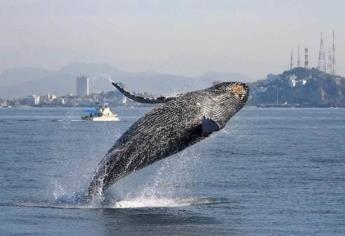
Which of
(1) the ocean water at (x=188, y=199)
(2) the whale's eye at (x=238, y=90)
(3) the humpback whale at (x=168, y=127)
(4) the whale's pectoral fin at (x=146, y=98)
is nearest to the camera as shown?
(1) the ocean water at (x=188, y=199)

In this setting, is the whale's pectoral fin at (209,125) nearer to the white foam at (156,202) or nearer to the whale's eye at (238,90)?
the whale's eye at (238,90)

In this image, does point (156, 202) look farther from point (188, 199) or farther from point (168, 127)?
point (168, 127)

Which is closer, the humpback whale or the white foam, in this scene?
the humpback whale

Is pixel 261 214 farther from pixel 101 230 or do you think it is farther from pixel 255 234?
pixel 101 230

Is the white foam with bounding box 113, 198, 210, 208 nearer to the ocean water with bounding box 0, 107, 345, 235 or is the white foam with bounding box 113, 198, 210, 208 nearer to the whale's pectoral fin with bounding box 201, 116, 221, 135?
the ocean water with bounding box 0, 107, 345, 235

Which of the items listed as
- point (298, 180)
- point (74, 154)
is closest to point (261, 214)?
point (298, 180)

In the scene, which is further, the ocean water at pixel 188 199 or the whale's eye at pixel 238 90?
the whale's eye at pixel 238 90

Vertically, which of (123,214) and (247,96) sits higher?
(247,96)

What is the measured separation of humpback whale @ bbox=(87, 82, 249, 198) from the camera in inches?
981

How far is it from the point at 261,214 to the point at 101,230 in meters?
5.32

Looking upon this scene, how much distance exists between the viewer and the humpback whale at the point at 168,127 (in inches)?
981

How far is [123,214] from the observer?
25.6 m

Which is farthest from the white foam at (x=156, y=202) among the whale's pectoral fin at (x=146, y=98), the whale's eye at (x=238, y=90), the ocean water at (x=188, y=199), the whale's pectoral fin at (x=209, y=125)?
the whale's pectoral fin at (x=209, y=125)

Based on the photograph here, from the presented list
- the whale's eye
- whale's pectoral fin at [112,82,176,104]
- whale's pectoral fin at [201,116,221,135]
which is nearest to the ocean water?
→ the whale's eye
